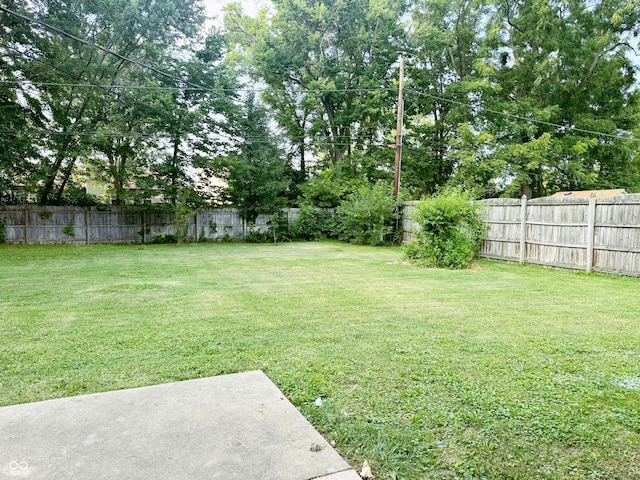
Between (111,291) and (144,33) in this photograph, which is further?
(144,33)

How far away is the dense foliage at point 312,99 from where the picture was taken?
14180 millimetres

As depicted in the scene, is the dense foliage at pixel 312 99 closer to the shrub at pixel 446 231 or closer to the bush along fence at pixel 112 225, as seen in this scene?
the bush along fence at pixel 112 225

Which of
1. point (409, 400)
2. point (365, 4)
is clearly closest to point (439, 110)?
point (365, 4)

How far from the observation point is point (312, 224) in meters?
17.9

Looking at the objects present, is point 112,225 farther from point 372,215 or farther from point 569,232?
point 569,232

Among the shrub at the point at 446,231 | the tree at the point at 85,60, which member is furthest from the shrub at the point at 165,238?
the shrub at the point at 446,231

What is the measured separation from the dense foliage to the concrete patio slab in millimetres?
13803

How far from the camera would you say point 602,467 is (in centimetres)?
171

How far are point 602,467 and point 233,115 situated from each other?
17.2 m

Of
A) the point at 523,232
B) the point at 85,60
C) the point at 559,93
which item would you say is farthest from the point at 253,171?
the point at 559,93

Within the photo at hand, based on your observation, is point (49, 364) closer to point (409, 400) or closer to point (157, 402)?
point (157, 402)

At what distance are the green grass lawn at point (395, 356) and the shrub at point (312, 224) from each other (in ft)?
37.3

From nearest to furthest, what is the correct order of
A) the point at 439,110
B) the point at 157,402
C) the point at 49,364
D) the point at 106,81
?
the point at 157,402 < the point at 49,364 < the point at 106,81 < the point at 439,110

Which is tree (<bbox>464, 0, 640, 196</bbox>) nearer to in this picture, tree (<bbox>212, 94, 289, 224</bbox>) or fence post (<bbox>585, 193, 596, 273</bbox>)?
tree (<bbox>212, 94, 289, 224</bbox>)
